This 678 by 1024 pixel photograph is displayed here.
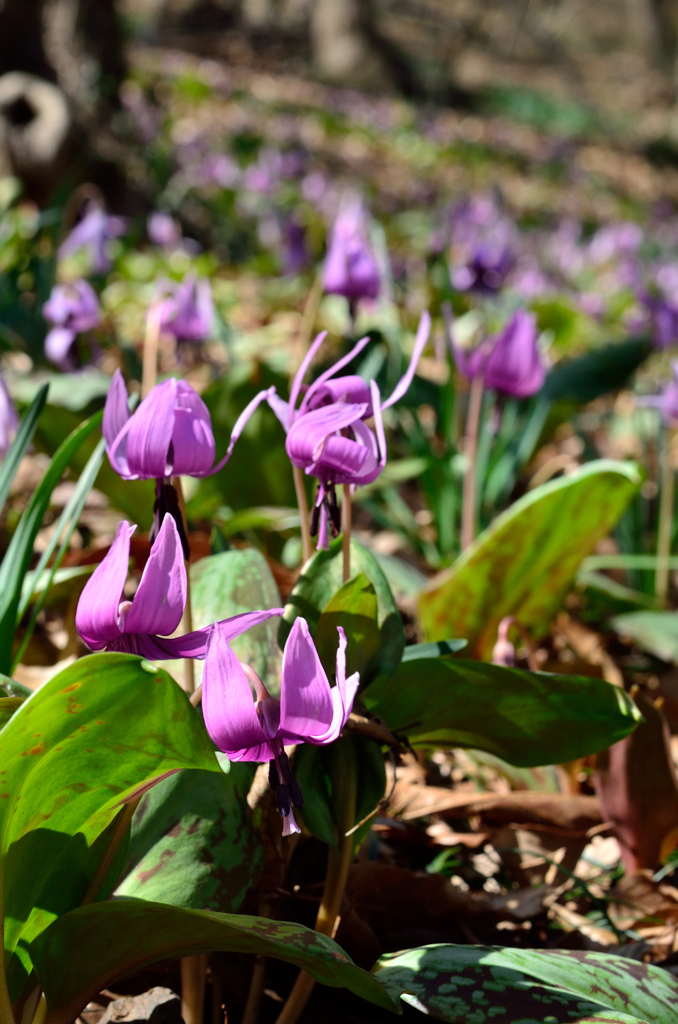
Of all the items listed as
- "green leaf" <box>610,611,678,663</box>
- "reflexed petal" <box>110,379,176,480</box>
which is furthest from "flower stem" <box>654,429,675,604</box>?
"reflexed petal" <box>110,379,176,480</box>

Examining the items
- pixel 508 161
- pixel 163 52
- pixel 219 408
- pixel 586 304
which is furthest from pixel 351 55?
pixel 219 408

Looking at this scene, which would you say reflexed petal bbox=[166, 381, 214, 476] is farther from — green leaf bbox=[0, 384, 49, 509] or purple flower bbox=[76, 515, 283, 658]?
green leaf bbox=[0, 384, 49, 509]

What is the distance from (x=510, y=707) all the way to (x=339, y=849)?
0.79 feet

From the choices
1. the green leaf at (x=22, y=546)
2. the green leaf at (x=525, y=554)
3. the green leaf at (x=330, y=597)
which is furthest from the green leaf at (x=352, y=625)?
the green leaf at (x=525, y=554)

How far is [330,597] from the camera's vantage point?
3.23 ft

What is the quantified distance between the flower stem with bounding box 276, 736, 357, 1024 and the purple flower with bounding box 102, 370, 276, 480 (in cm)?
33

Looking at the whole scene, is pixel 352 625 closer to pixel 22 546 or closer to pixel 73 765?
pixel 73 765

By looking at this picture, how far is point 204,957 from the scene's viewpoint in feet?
2.97

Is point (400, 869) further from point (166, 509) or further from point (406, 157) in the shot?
Answer: point (406, 157)

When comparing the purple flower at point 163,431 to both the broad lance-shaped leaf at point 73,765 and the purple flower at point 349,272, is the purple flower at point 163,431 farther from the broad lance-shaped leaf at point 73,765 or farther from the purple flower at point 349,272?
A: the purple flower at point 349,272

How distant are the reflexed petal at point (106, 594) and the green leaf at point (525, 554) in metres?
0.98

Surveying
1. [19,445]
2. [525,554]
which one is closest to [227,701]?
[19,445]

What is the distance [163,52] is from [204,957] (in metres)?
22.8

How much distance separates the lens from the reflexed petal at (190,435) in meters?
0.87
